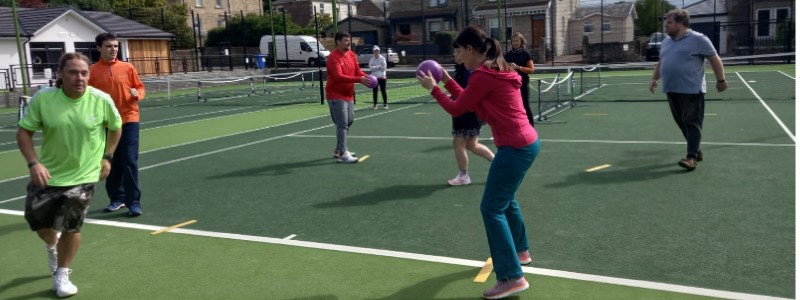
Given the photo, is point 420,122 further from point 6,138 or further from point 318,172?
point 6,138

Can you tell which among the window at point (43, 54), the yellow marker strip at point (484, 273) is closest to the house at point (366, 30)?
the window at point (43, 54)

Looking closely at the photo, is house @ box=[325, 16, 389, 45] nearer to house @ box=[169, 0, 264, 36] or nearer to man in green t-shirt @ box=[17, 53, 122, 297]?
house @ box=[169, 0, 264, 36]

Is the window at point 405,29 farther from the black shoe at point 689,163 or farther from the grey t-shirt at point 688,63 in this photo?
the black shoe at point 689,163

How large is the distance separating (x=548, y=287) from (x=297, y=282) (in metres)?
1.87

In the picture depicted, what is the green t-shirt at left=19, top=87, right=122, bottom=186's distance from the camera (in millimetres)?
4832

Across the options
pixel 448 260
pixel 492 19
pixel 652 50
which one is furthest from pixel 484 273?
pixel 492 19

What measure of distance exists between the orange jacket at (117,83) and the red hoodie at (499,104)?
14.4ft

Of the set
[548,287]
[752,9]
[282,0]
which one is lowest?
[548,287]

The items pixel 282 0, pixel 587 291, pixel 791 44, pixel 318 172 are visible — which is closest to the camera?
pixel 587 291

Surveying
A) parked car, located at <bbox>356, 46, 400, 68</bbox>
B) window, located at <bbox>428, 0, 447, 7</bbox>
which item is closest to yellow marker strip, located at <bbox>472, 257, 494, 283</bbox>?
parked car, located at <bbox>356, 46, 400, 68</bbox>

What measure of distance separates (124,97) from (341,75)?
3477 millimetres

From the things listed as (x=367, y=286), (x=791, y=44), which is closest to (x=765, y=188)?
(x=367, y=286)

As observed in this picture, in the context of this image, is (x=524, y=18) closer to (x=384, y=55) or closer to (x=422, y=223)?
(x=384, y=55)

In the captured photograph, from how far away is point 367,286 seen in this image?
505 cm
